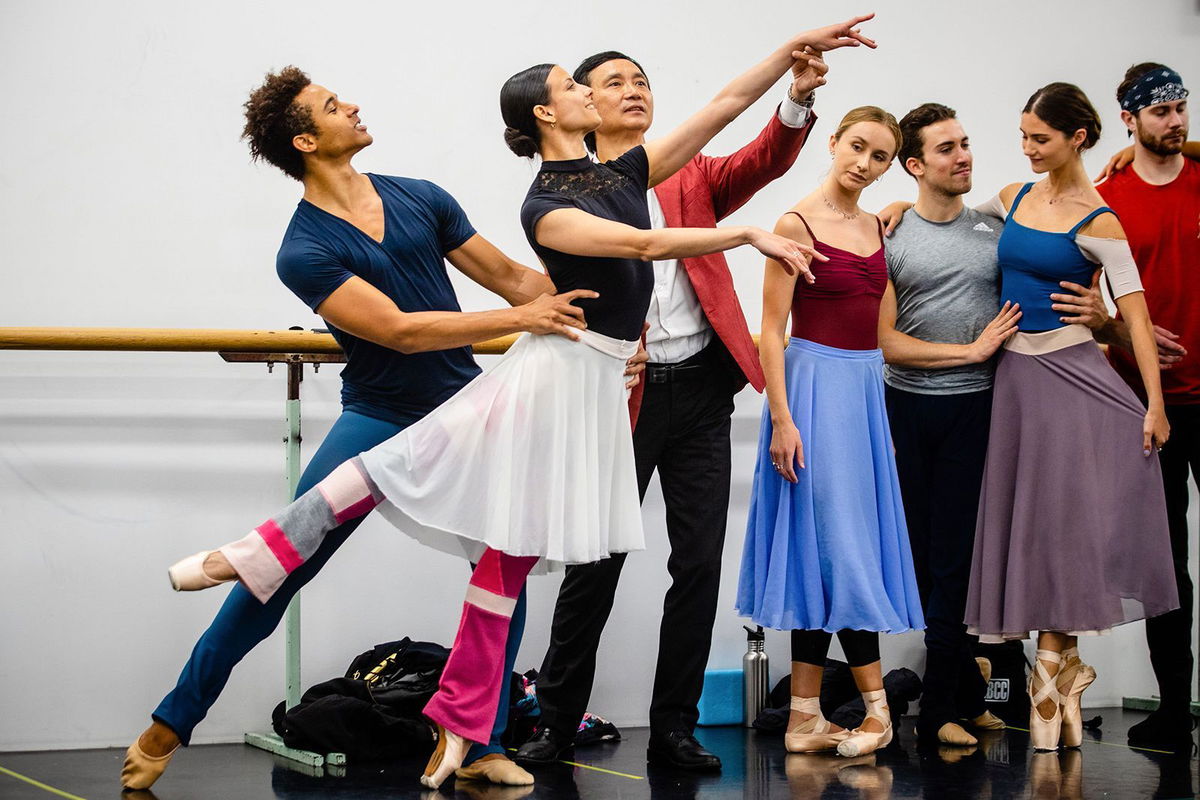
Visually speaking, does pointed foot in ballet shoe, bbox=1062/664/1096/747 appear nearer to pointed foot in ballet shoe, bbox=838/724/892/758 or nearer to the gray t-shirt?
pointed foot in ballet shoe, bbox=838/724/892/758

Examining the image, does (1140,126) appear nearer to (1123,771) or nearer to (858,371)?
(858,371)

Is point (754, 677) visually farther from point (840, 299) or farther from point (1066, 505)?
point (840, 299)

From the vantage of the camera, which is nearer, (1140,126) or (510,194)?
(1140,126)

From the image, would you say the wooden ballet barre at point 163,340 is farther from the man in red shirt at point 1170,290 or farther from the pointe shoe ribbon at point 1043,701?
the man in red shirt at point 1170,290

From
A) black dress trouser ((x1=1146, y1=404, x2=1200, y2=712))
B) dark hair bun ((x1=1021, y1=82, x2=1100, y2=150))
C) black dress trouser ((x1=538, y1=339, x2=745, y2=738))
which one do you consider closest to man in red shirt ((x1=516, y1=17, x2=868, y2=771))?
black dress trouser ((x1=538, y1=339, x2=745, y2=738))

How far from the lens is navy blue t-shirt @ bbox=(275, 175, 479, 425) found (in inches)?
101

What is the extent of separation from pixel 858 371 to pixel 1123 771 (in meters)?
1.05

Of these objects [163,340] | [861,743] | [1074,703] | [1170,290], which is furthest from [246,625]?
[1170,290]

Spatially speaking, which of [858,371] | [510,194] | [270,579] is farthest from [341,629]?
[858,371]

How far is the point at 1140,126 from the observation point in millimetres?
3400

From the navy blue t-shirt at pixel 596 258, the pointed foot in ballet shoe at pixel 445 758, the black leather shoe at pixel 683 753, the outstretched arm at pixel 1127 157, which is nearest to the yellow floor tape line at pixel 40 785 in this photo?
the pointed foot in ballet shoe at pixel 445 758

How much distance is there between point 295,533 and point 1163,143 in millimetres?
2446

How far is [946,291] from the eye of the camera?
3.26 m

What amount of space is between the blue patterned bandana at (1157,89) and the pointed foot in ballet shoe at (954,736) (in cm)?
167
